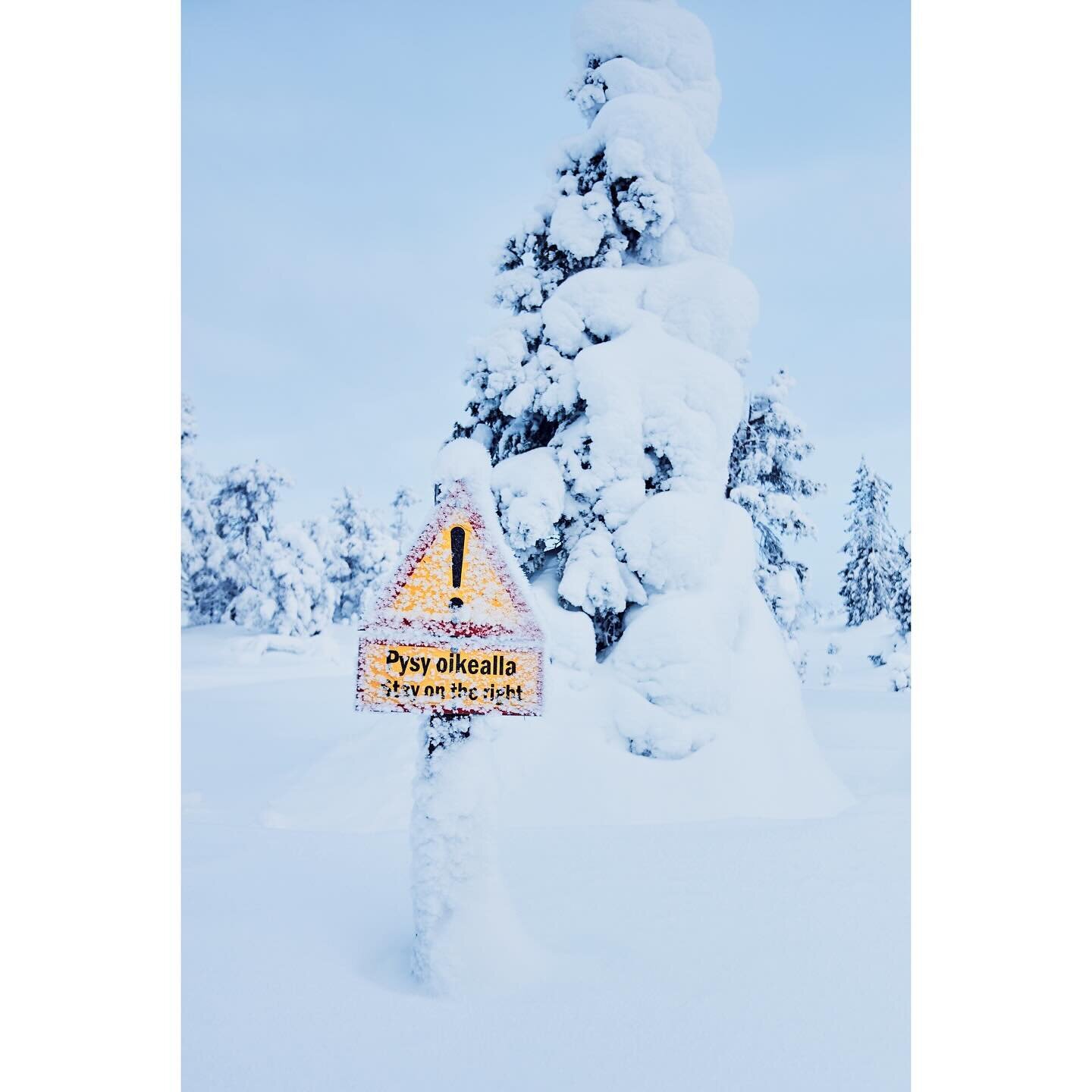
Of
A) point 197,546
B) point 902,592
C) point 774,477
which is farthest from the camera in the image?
point 197,546

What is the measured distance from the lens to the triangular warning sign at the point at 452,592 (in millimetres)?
3000

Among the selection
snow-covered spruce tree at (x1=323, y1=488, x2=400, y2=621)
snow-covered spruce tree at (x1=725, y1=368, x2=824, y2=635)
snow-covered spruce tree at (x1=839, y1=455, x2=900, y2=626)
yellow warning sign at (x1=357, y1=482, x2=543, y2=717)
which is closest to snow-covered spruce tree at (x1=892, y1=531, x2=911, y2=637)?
snow-covered spruce tree at (x1=839, y1=455, x2=900, y2=626)

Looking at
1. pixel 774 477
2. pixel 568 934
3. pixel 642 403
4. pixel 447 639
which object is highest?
pixel 642 403

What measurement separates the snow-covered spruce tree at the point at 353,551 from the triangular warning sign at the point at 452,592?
15613 mm

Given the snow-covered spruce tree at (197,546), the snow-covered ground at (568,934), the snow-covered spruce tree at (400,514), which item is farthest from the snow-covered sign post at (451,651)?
the snow-covered spruce tree at (400,514)

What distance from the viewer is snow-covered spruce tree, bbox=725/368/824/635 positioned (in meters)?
9.36

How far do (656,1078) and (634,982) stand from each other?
0.43 meters

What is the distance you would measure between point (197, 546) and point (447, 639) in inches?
461

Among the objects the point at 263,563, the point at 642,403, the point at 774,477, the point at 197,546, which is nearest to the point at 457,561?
the point at 642,403

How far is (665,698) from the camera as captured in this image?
605 centimetres

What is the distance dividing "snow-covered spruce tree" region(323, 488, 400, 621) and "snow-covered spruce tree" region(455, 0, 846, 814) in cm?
1213

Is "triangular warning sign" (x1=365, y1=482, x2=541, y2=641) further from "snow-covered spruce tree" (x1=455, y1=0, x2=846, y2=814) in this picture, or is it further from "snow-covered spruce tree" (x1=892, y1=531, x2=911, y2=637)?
"snow-covered spruce tree" (x1=892, y1=531, x2=911, y2=637)

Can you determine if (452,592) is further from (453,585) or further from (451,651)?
(451,651)

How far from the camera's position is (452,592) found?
3.01 metres
